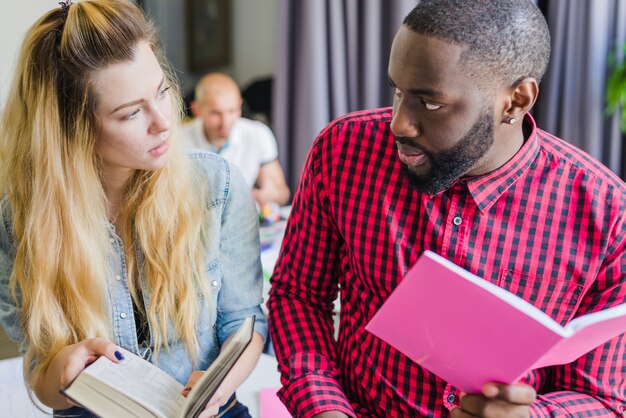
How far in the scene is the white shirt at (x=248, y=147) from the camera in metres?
3.09

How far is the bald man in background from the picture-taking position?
3057 millimetres

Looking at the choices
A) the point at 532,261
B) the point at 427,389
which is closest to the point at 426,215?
the point at 532,261

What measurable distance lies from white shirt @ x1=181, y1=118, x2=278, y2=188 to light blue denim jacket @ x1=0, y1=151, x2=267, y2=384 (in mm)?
1750

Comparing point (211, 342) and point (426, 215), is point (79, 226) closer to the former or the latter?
point (211, 342)

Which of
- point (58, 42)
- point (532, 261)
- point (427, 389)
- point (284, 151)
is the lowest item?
point (284, 151)

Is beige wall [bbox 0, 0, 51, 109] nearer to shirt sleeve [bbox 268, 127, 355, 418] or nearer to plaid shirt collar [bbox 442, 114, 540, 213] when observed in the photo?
shirt sleeve [bbox 268, 127, 355, 418]

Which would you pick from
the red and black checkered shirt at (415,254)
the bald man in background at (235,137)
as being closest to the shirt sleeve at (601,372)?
the red and black checkered shirt at (415,254)

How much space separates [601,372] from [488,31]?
584mm

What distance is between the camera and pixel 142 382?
1076 millimetres

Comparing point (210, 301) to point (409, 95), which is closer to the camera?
point (409, 95)

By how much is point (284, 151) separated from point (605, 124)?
4.99ft

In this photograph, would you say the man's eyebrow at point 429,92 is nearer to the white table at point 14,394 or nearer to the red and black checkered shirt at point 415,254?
the red and black checkered shirt at point 415,254

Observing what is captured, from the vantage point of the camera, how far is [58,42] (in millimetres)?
1137

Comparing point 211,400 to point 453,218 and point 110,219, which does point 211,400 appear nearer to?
point 110,219
